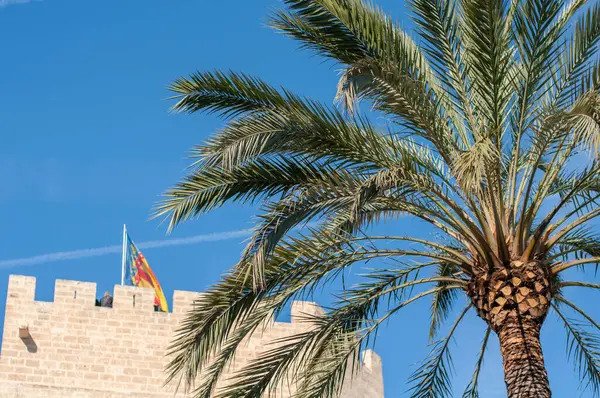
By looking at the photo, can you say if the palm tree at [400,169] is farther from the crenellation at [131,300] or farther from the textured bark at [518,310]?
the crenellation at [131,300]

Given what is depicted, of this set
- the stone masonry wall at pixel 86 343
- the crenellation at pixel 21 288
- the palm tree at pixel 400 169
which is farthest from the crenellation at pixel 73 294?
the palm tree at pixel 400 169

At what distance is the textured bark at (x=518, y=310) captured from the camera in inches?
428

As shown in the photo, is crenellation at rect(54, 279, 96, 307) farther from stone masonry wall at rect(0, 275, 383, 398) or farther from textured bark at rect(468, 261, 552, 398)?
textured bark at rect(468, 261, 552, 398)

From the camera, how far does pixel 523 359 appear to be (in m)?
10.8

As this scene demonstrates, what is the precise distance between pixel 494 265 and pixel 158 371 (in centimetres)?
1055

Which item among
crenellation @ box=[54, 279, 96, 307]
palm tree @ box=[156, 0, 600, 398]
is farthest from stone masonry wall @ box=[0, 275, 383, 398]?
palm tree @ box=[156, 0, 600, 398]

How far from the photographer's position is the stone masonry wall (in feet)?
66.3

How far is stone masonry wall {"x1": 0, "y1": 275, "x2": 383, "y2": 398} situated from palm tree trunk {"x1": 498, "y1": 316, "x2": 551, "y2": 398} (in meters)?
9.83

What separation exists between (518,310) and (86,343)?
36.2 feet

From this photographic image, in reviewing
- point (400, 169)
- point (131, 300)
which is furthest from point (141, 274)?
point (400, 169)

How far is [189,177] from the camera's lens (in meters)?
11.8

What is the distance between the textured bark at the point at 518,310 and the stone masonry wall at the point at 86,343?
32.0ft

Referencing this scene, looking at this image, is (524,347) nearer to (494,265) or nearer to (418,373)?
(494,265)

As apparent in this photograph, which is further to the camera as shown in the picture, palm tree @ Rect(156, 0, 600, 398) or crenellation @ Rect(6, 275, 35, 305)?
crenellation @ Rect(6, 275, 35, 305)
